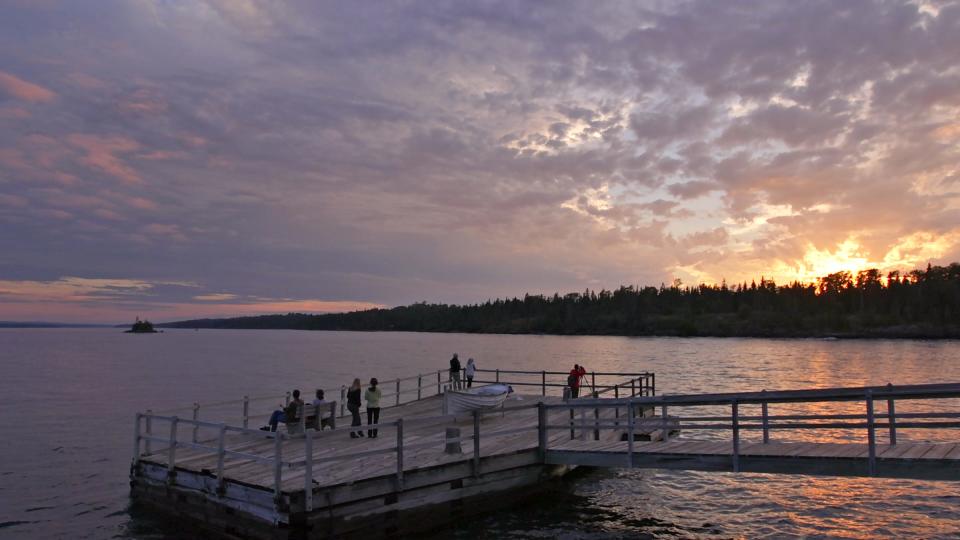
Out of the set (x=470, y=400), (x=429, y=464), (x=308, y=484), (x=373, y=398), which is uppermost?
(x=373, y=398)

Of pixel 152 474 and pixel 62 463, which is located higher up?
pixel 152 474

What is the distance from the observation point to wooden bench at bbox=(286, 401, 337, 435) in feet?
57.8

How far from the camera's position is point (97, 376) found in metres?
77.8

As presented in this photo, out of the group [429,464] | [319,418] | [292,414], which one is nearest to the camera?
[429,464]

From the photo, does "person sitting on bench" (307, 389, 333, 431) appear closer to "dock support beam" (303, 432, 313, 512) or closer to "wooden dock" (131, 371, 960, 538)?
"wooden dock" (131, 371, 960, 538)

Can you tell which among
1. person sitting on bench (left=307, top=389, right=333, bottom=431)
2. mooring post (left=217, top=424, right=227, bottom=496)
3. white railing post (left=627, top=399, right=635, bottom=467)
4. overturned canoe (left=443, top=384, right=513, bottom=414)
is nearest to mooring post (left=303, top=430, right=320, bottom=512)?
mooring post (left=217, top=424, right=227, bottom=496)

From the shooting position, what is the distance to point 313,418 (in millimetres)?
19422

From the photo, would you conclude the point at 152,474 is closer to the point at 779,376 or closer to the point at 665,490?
the point at 665,490

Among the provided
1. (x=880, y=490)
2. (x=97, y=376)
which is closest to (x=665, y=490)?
(x=880, y=490)

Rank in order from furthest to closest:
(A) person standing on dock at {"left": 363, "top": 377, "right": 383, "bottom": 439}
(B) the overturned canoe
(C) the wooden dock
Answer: (B) the overturned canoe < (A) person standing on dock at {"left": 363, "top": 377, "right": 383, "bottom": 439} < (C) the wooden dock

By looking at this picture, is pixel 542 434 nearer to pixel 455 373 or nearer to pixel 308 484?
pixel 308 484

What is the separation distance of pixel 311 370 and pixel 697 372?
49100 millimetres

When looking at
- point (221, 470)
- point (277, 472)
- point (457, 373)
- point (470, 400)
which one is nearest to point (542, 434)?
point (470, 400)

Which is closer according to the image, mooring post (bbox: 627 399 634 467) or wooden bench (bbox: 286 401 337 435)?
mooring post (bbox: 627 399 634 467)
